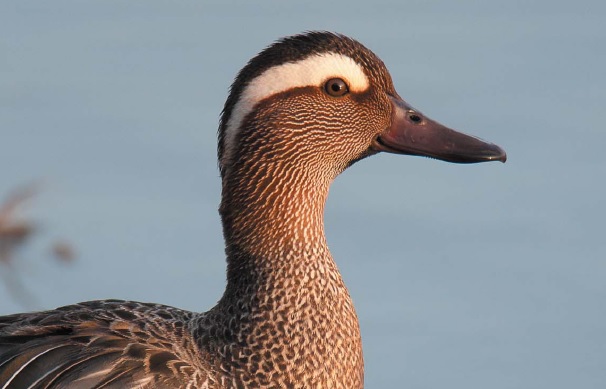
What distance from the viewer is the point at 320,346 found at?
7.23m

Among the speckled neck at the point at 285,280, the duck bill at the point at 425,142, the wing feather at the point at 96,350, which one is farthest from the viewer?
the duck bill at the point at 425,142

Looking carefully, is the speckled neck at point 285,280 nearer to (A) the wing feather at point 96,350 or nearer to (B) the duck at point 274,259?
(B) the duck at point 274,259

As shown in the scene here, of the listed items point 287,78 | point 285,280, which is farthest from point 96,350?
point 287,78

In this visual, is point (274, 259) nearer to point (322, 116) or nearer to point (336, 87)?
point (322, 116)

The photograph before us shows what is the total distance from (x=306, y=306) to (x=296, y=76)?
0.85 m

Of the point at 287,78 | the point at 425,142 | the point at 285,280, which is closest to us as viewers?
the point at 287,78

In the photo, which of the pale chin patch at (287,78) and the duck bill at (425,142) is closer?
the pale chin patch at (287,78)

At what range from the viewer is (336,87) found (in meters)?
7.32

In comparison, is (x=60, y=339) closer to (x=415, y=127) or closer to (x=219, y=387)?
(x=219, y=387)

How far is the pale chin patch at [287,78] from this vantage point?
716 cm

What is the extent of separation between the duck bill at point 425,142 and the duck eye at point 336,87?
22cm

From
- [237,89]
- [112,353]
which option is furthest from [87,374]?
[237,89]

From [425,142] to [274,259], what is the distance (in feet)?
2.40

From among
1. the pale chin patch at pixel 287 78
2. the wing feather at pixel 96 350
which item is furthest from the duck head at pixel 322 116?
the wing feather at pixel 96 350
